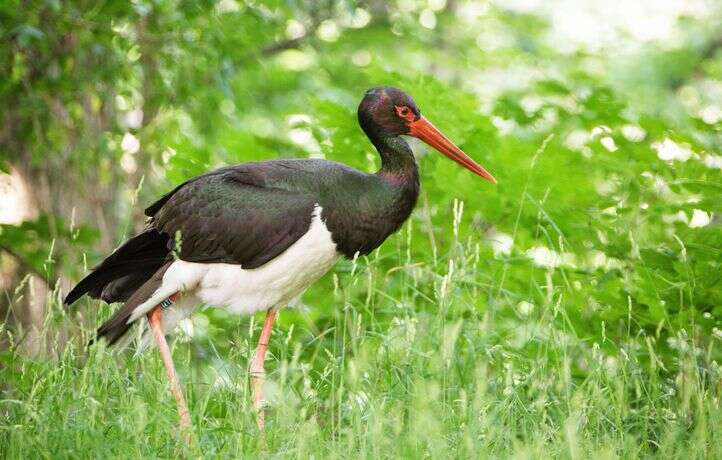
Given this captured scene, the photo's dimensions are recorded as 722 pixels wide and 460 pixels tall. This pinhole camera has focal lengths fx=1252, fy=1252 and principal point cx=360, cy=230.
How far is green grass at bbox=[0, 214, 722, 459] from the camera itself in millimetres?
3422

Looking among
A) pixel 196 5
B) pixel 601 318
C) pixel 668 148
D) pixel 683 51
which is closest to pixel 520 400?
pixel 601 318

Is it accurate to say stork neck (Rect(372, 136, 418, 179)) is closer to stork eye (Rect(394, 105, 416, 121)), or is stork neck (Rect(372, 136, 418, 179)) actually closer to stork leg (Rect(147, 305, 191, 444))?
stork eye (Rect(394, 105, 416, 121))

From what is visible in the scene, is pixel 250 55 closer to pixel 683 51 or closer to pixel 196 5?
pixel 196 5

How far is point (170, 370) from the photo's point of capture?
14.4ft

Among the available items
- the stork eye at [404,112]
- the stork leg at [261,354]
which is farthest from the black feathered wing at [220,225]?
the stork eye at [404,112]

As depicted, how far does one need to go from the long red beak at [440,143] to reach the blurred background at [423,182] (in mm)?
183

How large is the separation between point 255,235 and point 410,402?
1097 mm

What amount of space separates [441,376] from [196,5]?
2.63 metres

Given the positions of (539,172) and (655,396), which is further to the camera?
(539,172)

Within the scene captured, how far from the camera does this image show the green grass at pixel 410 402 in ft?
11.2

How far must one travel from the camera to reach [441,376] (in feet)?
12.4

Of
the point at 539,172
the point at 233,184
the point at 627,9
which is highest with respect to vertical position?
the point at 233,184

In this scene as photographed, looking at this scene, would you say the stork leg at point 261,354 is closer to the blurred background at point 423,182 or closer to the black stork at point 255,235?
the black stork at point 255,235

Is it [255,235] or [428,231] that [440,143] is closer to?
[428,231]
